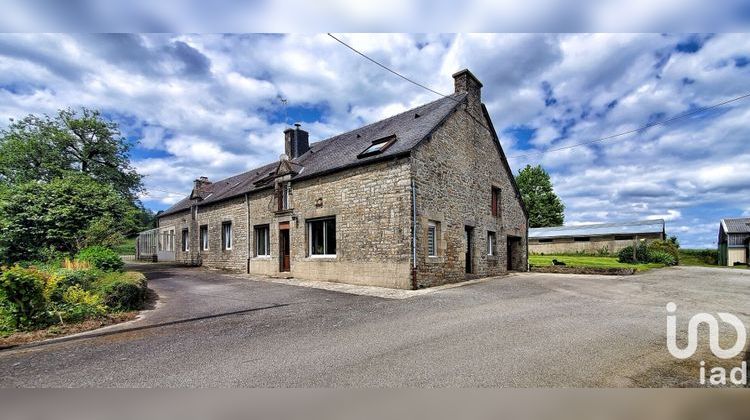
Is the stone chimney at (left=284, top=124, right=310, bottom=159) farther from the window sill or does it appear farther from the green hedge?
the green hedge

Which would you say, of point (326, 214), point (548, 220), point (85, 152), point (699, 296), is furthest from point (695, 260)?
point (85, 152)

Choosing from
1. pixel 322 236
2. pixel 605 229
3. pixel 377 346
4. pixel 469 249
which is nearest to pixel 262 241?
pixel 322 236

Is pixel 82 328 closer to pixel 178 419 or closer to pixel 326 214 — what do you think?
pixel 178 419

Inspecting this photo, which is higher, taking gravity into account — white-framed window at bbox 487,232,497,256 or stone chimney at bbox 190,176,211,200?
stone chimney at bbox 190,176,211,200

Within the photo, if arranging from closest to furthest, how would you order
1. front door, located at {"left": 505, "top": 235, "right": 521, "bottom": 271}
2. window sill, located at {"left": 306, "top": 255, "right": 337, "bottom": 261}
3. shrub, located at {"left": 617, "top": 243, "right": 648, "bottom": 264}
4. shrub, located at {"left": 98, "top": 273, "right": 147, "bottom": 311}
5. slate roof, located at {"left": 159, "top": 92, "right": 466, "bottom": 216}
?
1. shrub, located at {"left": 98, "top": 273, "right": 147, "bottom": 311}
2. slate roof, located at {"left": 159, "top": 92, "right": 466, "bottom": 216}
3. window sill, located at {"left": 306, "top": 255, "right": 337, "bottom": 261}
4. front door, located at {"left": 505, "top": 235, "right": 521, "bottom": 271}
5. shrub, located at {"left": 617, "top": 243, "right": 648, "bottom": 264}

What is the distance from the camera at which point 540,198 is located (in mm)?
49438

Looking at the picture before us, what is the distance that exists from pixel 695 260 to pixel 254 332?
40271 millimetres

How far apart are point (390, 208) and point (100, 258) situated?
904 centimetres

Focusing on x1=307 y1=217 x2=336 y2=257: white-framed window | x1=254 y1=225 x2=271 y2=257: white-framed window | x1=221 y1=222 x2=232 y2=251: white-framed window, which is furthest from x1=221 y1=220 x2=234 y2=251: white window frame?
x1=307 y1=217 x2=336 y2=257: white-framed window

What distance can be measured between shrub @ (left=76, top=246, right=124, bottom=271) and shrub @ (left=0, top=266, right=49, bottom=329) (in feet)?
14.3

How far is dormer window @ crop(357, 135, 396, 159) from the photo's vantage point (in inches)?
496

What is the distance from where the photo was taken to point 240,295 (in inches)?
413

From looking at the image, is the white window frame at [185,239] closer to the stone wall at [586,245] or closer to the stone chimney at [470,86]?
the stone chimney at [470,86]

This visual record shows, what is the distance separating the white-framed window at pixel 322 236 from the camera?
45.0 ft
